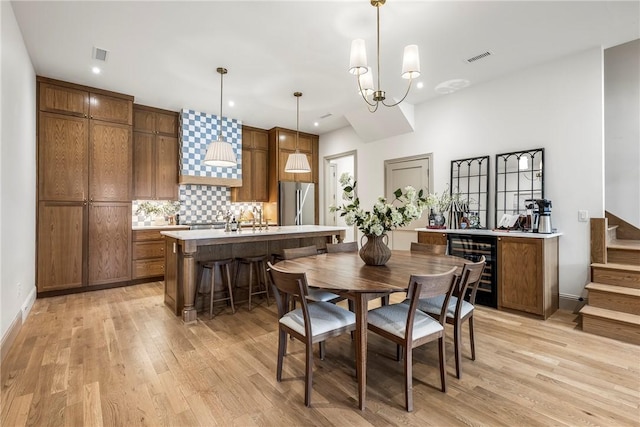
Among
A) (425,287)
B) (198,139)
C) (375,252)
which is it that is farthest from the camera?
(198,139)

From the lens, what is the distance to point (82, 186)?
433 centimetres

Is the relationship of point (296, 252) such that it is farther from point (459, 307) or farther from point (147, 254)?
point (147, 254)

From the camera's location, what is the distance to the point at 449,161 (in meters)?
4.68

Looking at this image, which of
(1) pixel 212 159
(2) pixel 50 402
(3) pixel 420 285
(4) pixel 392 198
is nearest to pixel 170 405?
(2) pixel 50 402

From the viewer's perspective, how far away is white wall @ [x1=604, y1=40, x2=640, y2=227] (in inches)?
156

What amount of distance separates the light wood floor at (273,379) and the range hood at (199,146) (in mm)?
2895

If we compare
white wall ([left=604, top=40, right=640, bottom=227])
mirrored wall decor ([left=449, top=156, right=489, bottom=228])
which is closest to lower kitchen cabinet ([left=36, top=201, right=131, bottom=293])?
mirrored wall decor ([left=449, top=156, right=489, bottom=228])

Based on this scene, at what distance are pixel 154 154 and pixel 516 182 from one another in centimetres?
558

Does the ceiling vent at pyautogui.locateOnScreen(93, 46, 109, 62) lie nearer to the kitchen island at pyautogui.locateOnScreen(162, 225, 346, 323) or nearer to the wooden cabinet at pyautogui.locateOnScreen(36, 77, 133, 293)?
the wooden cabinet at pyautogui.locateOnScreen(36, 77, 133, 293)

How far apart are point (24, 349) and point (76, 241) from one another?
2.08 meters

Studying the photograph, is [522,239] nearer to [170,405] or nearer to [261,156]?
[170,405]

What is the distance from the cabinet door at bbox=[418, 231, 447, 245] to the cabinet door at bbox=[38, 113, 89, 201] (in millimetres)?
4828

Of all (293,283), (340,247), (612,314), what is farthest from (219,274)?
(612,314)

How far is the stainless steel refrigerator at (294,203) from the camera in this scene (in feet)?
21.1
